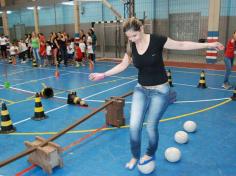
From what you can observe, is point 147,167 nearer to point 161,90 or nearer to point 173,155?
point 173,155

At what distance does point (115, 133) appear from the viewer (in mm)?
5301

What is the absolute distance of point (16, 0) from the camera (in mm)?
29500

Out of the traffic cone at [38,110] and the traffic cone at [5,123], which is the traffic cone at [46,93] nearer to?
the traffic cone at [38,110]

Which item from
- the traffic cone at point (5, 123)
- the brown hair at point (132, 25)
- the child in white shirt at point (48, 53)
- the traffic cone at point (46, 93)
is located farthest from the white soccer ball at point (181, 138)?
the child in white shirt at point (48, 53)

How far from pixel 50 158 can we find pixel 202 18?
51.9 feet

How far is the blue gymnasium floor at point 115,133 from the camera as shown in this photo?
13.0 feet

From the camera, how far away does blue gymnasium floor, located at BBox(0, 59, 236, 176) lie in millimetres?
3965

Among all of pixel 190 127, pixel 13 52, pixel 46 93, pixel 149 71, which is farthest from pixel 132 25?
pixel 13 52

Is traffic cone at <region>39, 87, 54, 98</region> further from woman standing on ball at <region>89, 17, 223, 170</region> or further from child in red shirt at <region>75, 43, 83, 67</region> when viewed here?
child in red shirt at <region>75, 43, 83, 67</region>

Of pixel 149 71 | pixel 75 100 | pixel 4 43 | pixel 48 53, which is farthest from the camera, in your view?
pixel 4 43

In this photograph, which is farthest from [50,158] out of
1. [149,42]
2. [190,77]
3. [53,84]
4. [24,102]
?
[190,77]

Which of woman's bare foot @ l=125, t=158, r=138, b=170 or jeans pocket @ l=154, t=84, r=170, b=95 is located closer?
jeans pocket @ l=154, t=84, r=170, b=95

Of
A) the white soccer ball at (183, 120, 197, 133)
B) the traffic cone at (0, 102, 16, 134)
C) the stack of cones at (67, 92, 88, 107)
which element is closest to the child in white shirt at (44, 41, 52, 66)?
the stack of cones at (67, 92, 88, 107)

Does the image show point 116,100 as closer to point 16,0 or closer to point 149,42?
point 149,42
